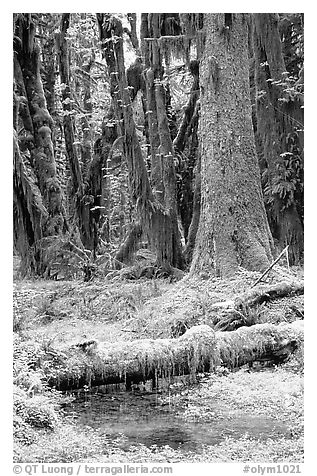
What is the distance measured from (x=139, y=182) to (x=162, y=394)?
16.8ft

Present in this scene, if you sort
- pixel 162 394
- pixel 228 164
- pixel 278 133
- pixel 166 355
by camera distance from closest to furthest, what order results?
pixel 162 394 < pixel 166 355 < pixel 228 164 < pixel 278 133

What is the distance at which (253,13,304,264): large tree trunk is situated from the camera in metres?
10.1

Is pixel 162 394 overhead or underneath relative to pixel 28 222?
underneath

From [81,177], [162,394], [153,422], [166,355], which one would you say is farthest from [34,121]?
[153,422]

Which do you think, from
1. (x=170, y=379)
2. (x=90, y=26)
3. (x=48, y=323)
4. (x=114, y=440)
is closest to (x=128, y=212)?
(x=90, y=26)

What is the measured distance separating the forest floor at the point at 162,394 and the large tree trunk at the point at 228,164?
34 centimetres

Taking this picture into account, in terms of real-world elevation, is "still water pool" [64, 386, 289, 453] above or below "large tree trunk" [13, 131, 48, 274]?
below

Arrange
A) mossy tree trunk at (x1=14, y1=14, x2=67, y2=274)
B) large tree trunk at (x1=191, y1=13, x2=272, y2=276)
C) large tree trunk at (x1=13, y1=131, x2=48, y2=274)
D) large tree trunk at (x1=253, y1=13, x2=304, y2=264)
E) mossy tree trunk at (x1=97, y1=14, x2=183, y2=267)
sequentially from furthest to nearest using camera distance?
mossy tree trunk at (x1=14, y1=14, x2=67, y2=274) → large tree trunk at (x1=253, y1=13, x2=304, y2=264) → large tree trunk at (x1=13, y1=131, x2=48, y2=274) → mossy tree trunk at (x1=97, y1=14, x2=183, y2=267) → large tree trunk at (x1=191, y1=13, x2=272, y2=276)

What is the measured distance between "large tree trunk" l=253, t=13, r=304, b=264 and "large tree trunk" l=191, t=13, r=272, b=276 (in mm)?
2298

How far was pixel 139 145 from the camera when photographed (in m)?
9.73

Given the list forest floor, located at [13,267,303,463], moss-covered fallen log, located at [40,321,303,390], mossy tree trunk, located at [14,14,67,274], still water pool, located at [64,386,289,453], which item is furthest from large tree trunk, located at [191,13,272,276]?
mossy tree trunk, located at [14,14,67,274]

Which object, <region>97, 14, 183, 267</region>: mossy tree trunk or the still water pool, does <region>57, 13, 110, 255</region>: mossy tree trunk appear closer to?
<region>97, 14, 183, 267</region>: mossy tree trunk

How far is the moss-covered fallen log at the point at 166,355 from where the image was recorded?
4948 mm

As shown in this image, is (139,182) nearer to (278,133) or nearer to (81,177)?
(278,133)
